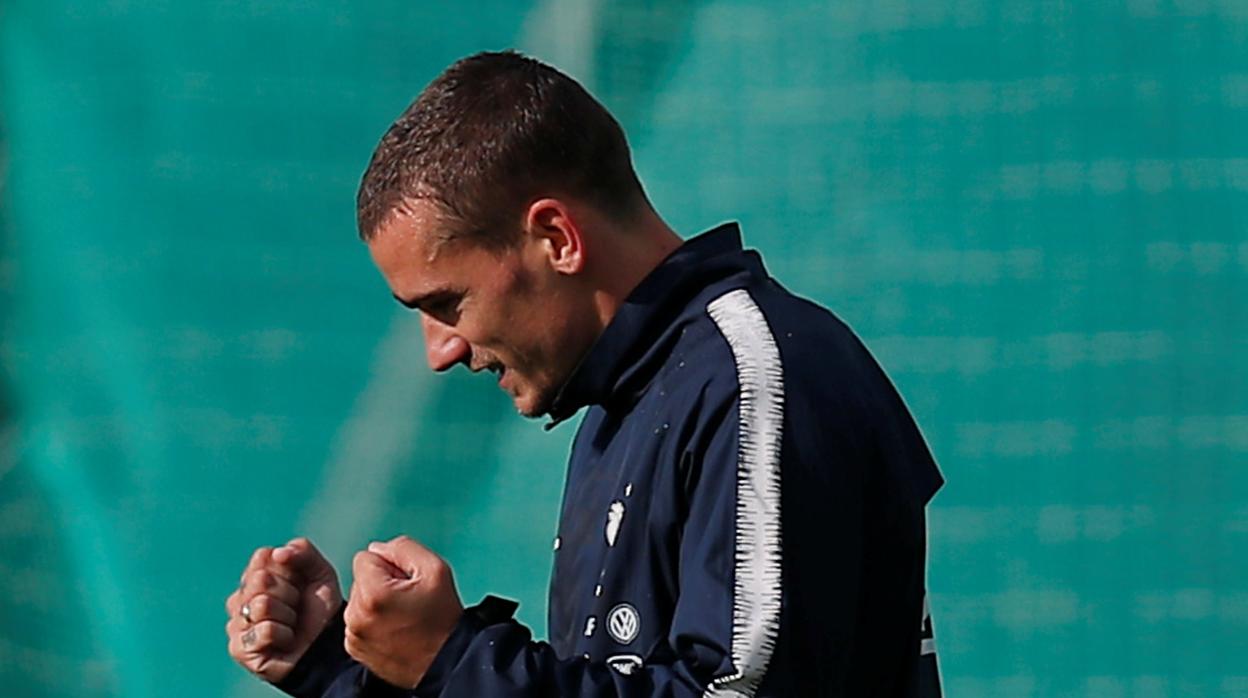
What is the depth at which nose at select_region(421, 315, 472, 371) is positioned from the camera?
1996 millimetres

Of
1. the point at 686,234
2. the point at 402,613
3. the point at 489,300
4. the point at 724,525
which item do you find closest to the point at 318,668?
the point at 402,613

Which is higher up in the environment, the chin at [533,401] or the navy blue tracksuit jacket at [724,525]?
the chin at [533,401]

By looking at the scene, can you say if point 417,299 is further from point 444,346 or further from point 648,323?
point 648,323

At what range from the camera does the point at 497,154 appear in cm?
193

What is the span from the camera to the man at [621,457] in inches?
67.3

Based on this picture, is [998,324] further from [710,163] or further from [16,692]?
[16,692]

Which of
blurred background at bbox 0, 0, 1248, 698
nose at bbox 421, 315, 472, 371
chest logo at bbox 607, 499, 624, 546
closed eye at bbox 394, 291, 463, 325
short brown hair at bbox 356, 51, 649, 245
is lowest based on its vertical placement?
chest logo at bbox 607, 499, 624, 546

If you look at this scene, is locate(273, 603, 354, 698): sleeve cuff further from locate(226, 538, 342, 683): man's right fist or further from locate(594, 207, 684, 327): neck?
locate(594, 207, 684, 327): neck

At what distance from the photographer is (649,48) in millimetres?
3504

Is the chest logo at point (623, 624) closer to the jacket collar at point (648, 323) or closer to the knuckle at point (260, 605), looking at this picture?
the jacket collar at point (648, 323)

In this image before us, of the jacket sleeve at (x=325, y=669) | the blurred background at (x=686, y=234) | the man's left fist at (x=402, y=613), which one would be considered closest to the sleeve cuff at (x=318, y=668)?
the jacket sleeve at (x=325, y=669)

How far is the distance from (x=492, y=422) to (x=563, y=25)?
2.37 ft

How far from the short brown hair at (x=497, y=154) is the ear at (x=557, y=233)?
0.06 ft

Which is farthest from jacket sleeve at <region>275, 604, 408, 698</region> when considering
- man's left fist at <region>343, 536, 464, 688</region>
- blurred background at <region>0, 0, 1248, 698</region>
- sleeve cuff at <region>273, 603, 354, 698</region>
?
blurred background at <region>0, 0, 1248, 698</region>
